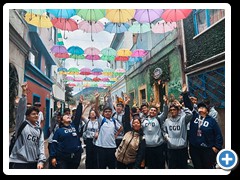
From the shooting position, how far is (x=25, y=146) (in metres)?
2.79

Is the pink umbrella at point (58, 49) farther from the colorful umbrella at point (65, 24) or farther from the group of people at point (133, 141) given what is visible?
the group of people at point (133, 141)

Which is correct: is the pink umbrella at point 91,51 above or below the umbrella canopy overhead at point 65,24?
below

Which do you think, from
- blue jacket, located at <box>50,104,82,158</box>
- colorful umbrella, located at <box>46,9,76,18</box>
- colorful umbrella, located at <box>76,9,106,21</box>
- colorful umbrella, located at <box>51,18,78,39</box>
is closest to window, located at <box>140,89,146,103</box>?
colorful umbrella, located at <box>51,18,78,39</box>

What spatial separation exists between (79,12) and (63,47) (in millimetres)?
4054

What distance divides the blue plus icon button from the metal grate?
6.64ft

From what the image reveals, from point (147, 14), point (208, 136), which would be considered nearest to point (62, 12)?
point (147, 14)

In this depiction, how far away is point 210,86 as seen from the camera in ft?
17.0

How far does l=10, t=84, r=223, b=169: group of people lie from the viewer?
2.89m

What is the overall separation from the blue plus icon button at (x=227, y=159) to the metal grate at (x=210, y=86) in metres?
2.02

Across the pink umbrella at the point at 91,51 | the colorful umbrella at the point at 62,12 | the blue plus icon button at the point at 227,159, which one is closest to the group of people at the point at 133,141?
the blue plus icon button at the point at 227,159

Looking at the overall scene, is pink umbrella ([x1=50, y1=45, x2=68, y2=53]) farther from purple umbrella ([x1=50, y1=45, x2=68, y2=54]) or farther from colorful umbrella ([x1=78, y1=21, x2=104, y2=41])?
colorful umbrella ([x1=78, y1=21, x2=104, y2=41])

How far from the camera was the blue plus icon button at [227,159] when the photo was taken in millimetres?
2838

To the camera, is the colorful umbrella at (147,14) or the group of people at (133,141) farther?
the colorful umbrella at (147,14)

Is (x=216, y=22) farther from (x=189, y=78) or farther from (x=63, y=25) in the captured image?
(x=63, y=25)
